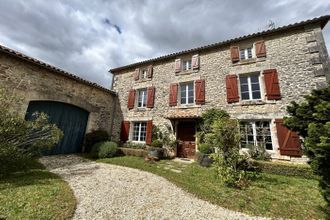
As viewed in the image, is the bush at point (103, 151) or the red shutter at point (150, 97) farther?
the red shutter at point (150, 97)

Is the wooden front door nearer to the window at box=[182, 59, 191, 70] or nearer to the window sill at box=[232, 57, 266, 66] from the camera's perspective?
the window at box=[182, 59, 191, 70]

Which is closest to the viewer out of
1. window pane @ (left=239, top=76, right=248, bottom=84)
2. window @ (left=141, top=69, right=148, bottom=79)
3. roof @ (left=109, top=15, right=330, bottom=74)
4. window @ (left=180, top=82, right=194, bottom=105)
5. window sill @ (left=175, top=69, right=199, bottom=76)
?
roof @ (left=109, top=15, right=330, bottom=74)

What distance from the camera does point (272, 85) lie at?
7500mm

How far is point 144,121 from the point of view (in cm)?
1073

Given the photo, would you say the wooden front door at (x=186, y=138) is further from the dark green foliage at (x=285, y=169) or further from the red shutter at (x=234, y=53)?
the red shutter at (x=234, y=53)

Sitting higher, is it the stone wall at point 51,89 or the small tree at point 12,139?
the stone wall at point 51,89

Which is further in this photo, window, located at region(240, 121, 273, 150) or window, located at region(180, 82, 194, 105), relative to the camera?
window, located at region(180, 82, 194, 105)

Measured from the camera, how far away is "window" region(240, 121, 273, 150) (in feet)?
24.1

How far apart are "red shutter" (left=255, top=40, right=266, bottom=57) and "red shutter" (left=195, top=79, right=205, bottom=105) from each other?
10.2 ft

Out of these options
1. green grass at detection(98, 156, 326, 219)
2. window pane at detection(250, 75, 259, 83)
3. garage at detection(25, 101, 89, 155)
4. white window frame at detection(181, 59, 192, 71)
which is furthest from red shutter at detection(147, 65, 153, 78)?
green grass at detection(98, 156, 326, 219)

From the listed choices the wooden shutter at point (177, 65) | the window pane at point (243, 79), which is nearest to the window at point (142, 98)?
the wooden shutter at point (177, 65)

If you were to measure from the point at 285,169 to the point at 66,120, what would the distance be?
416 inches

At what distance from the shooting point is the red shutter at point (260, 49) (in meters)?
8.10

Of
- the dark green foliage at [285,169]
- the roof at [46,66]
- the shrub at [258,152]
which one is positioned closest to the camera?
the dark green foliage at [285,169]
